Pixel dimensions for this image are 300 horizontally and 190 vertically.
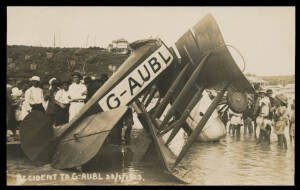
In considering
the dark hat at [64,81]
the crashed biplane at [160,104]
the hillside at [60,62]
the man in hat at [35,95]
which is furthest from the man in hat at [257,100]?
the man in hat at [35,95]

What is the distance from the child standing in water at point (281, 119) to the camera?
740cm

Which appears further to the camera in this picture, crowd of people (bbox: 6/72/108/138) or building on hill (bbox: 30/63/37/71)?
building on hill (bbox: 30/63/37/71)

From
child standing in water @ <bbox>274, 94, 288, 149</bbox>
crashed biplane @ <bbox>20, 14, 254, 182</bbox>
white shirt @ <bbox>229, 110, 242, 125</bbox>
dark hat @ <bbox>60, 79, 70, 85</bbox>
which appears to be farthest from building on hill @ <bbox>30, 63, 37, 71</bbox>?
child standing in water @ <bbox>274, 94, 288, 149</bbox>

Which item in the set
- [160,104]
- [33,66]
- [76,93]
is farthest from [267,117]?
[33,66]

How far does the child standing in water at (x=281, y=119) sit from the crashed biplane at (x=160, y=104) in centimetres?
134

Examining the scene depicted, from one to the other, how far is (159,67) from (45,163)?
2.87 metres

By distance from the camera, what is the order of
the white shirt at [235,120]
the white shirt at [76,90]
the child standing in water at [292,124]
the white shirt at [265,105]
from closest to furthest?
1. the child standing in water at [292,124]
2. the white shirt at [76,90]
3. the white shirt at [265,105]
4. the white shirt at [235,120]

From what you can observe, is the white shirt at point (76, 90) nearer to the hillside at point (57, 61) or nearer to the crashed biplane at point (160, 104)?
the hillside at point (57, 61)

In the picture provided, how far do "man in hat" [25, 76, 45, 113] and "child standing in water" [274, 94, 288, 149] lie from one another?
5.14 metres

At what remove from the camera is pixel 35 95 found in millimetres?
7508

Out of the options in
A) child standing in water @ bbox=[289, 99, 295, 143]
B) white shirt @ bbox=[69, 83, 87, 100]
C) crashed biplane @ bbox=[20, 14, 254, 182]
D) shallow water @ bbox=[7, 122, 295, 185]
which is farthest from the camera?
white shirt @ bbox=[69, 83, 87, 100]

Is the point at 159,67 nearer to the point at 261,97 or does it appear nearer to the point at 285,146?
the point at 261,97

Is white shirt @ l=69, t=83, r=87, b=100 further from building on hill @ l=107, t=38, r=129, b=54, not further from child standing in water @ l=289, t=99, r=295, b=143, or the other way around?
child standing in water @ l=289, t=99, r=295, b=143

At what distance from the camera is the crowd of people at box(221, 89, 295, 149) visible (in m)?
7.41
